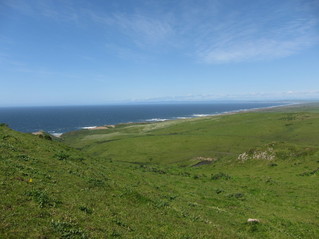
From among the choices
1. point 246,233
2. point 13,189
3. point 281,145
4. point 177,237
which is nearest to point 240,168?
point 281,145

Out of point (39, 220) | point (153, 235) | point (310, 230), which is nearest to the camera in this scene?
point (39, 220)

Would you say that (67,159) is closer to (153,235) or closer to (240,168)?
(153,235)

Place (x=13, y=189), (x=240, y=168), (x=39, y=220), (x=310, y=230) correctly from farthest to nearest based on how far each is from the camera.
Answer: (x=240, y=168)
(x=310, y=230)
(x=13, y=189)
(x=39, y=220)

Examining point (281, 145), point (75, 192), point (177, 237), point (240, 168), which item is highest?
point (75, 192)

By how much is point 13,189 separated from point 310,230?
70.9 ft

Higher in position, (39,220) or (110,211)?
(39,220)

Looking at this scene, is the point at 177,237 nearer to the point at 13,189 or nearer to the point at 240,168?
the point at 13,189

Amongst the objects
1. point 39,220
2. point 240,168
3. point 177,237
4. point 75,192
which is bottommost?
point 240,168

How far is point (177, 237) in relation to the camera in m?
12.0

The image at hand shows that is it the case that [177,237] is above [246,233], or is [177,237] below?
above

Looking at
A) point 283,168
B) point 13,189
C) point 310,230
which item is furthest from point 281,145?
point 13,189

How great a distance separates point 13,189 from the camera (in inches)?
495

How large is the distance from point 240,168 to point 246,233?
36.7m

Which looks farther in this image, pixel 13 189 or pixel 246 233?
pixel 246 233
